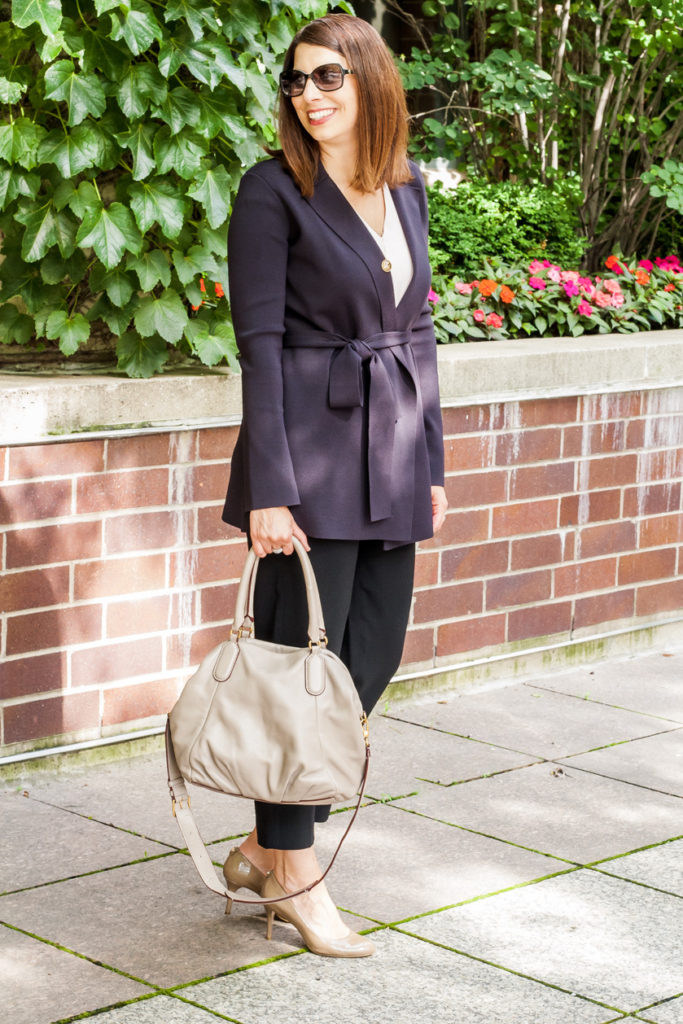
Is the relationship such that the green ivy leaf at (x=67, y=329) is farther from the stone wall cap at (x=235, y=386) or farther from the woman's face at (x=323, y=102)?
the woman's face at (x=323, y=102)

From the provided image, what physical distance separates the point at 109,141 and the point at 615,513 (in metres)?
2.63

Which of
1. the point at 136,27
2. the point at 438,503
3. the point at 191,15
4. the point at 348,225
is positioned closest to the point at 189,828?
the point at 438,503

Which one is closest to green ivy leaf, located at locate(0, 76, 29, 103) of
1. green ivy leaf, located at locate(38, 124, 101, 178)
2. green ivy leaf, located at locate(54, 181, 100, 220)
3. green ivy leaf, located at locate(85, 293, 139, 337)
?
green ivy leaf, located at locate(38, 124, 101, 178)

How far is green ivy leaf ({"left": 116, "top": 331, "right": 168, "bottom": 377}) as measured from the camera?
4711 millimetres

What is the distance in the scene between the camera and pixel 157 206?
4547 mm

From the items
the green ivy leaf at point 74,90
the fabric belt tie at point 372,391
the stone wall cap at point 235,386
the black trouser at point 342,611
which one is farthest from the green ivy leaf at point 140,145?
the black trouser at point 342,611

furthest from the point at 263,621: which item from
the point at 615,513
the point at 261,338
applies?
the point at 615,513

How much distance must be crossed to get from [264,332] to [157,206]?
1.38 m

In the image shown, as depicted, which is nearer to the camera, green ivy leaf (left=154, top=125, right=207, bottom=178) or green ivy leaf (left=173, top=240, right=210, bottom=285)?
green ivy leaf (left=154, top=125, right=207, bottom=178)

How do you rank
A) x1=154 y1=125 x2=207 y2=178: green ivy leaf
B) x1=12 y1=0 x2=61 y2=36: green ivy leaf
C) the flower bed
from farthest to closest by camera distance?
1. the flower bed
2. x1=154 y1=125 x2=207 y2=178: green ivy leaf
3. x1=12 y1=0 x2=61 y2=36: green ivy leaf

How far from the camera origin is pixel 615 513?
612 centimetres

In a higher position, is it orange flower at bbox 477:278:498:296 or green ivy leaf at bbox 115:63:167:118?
green ivy leaf at bbox 115:63:167:118

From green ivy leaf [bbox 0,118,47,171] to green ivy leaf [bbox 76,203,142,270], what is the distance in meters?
0.22

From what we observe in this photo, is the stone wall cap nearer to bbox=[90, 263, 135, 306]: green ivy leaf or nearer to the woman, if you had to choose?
bbox=[90, 263, 135, 306]: green ivy leaf
